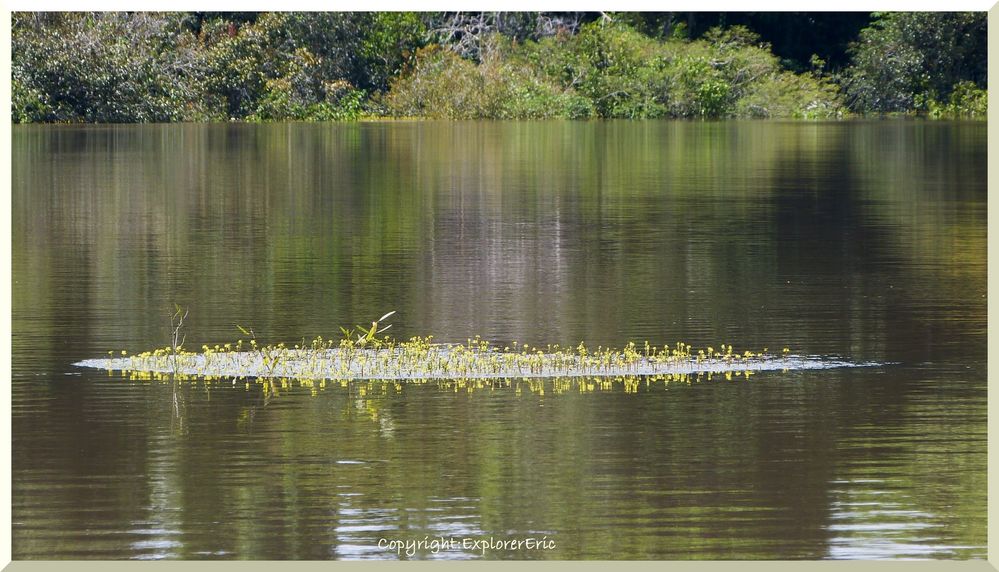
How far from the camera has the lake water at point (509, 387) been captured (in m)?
9.56

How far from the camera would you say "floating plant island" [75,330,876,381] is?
13258mm

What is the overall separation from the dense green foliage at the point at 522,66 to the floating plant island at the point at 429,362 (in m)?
43.9

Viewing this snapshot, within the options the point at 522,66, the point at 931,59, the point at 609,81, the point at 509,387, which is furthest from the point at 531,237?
the point at 931,59

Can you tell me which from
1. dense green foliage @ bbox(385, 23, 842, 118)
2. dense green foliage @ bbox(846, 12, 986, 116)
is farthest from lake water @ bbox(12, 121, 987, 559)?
dense green foliage @ bbox(846, 12, 986, 116)

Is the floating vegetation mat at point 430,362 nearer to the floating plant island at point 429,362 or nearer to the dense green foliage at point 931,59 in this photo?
the floating plant island at point 429,362

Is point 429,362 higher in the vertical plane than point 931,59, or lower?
lower

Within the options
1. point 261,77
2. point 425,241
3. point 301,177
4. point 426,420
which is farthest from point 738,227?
point 261,77

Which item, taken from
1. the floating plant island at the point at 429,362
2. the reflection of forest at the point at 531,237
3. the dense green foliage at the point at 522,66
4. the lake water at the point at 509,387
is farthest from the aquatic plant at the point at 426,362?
the dense green foliage at the point at 522,66

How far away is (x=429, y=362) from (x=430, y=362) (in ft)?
0.03

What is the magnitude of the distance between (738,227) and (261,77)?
37528mm

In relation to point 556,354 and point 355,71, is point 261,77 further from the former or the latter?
point 556,354

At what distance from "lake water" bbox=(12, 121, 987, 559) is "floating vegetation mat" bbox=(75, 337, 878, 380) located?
0.32 meters

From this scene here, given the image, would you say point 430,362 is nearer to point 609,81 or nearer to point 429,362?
point 429,362

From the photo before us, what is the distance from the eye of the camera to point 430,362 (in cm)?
1344
